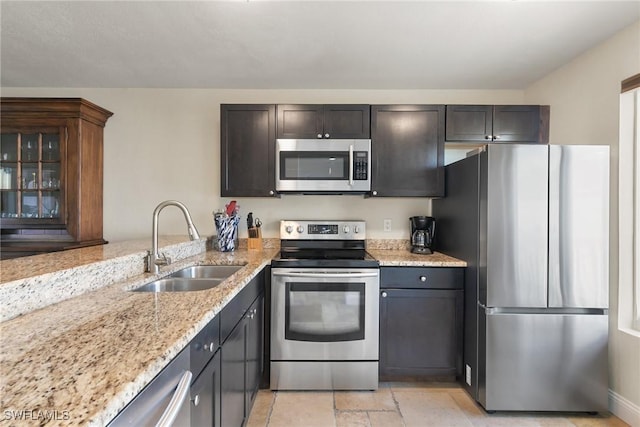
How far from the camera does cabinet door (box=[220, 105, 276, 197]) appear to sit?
101 inches

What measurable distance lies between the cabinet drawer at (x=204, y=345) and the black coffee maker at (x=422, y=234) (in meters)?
1.86

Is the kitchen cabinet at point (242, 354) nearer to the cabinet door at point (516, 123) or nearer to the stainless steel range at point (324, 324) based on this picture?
the stainless steel range at point (324, 324)

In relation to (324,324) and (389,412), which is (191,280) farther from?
(389,412)

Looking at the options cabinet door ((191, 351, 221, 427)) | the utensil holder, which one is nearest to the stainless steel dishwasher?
cabinet door ((191, 351, 221, 427))

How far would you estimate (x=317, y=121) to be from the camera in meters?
2.55

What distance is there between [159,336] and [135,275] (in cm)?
94

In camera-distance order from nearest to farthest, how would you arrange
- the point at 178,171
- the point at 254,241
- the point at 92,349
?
the point at 92,349, the point at 254,241, the point at 178,171

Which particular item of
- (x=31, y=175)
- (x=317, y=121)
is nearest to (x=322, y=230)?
(x=317, y=121)

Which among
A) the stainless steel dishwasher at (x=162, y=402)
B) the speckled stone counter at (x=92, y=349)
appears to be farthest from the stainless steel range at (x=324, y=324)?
the stainless steel dishwasher at (x=162, y=402)

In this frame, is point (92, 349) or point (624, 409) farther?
point (624, 409)

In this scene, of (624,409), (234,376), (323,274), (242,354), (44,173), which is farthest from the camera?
(44,173)

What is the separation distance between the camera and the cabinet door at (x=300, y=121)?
2.55m

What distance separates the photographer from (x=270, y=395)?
2.16 meters

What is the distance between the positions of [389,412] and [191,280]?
1.49 m
